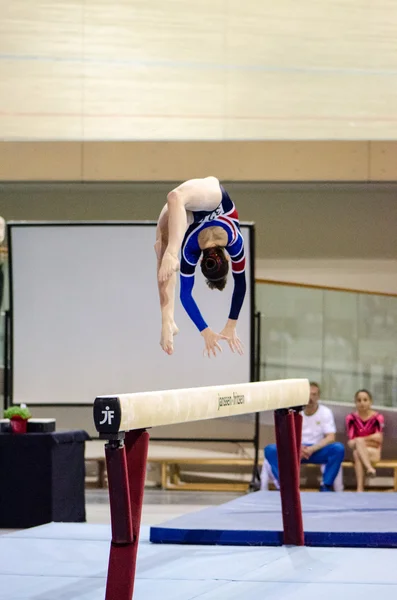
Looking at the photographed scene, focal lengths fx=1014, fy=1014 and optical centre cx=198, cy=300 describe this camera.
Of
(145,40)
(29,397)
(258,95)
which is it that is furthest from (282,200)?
(29,397)

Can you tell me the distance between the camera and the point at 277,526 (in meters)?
6.05

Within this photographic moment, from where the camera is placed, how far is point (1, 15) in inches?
390

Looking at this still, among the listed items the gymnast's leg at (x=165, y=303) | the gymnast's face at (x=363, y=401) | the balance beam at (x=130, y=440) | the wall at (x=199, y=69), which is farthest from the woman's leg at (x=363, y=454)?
the balance beam at (x=130, y=440)

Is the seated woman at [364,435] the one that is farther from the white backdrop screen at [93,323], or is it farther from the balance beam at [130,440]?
the balance beam at [130,440]

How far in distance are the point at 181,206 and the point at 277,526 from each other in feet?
6.93

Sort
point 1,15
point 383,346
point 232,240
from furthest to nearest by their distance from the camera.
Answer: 1. point 383,346
2. point 1,15
3. point 232,240

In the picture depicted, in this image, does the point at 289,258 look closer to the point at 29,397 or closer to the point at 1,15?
the point at 29,397

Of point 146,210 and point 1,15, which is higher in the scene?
point 1,15

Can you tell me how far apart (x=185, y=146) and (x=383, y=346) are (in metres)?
2.99

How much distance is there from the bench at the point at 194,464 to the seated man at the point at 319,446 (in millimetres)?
435

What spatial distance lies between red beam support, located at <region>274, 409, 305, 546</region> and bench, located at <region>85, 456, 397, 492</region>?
14.2 feet

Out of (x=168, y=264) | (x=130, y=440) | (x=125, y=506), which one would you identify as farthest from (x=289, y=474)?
(x=125, y=506)

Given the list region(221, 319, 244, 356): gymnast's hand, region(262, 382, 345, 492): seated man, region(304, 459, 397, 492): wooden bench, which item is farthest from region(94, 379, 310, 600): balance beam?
region(304, 459, 397, 492): wooden bench

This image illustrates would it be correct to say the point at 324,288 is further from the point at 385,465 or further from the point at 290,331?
the point at 385,465
